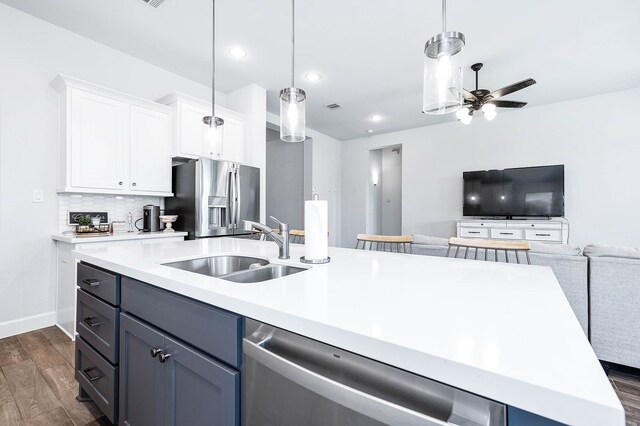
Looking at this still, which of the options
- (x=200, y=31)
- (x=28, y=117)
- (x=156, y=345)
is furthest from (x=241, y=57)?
(x=156, y=345)

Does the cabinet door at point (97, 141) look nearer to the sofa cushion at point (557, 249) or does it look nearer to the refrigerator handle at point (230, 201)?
the refrigerator handle at point (230, 201)

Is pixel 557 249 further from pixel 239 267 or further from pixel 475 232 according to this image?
pixel 475 232

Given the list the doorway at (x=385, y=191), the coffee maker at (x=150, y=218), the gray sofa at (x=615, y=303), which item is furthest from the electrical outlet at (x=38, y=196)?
the doorway at (x=385, y=191)

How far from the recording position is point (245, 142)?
394 cm

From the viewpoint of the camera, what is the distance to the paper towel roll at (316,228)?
1.24 m

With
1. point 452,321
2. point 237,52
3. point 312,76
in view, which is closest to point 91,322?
point 452,321

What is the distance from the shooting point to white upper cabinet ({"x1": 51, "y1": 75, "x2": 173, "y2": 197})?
258cm

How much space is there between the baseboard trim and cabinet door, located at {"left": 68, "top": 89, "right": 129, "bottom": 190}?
50.0 inches

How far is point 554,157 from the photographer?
4520mm

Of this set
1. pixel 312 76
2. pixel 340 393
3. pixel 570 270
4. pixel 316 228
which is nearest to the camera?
pixel 340 393

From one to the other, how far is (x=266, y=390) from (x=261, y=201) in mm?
3358

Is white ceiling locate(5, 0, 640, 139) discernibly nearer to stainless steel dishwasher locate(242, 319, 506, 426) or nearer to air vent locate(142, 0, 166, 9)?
air vent locate(142, 0, 166, 9)

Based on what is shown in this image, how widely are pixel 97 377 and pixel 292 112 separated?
1.68 meters

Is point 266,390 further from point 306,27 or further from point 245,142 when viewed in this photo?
point 245,142
